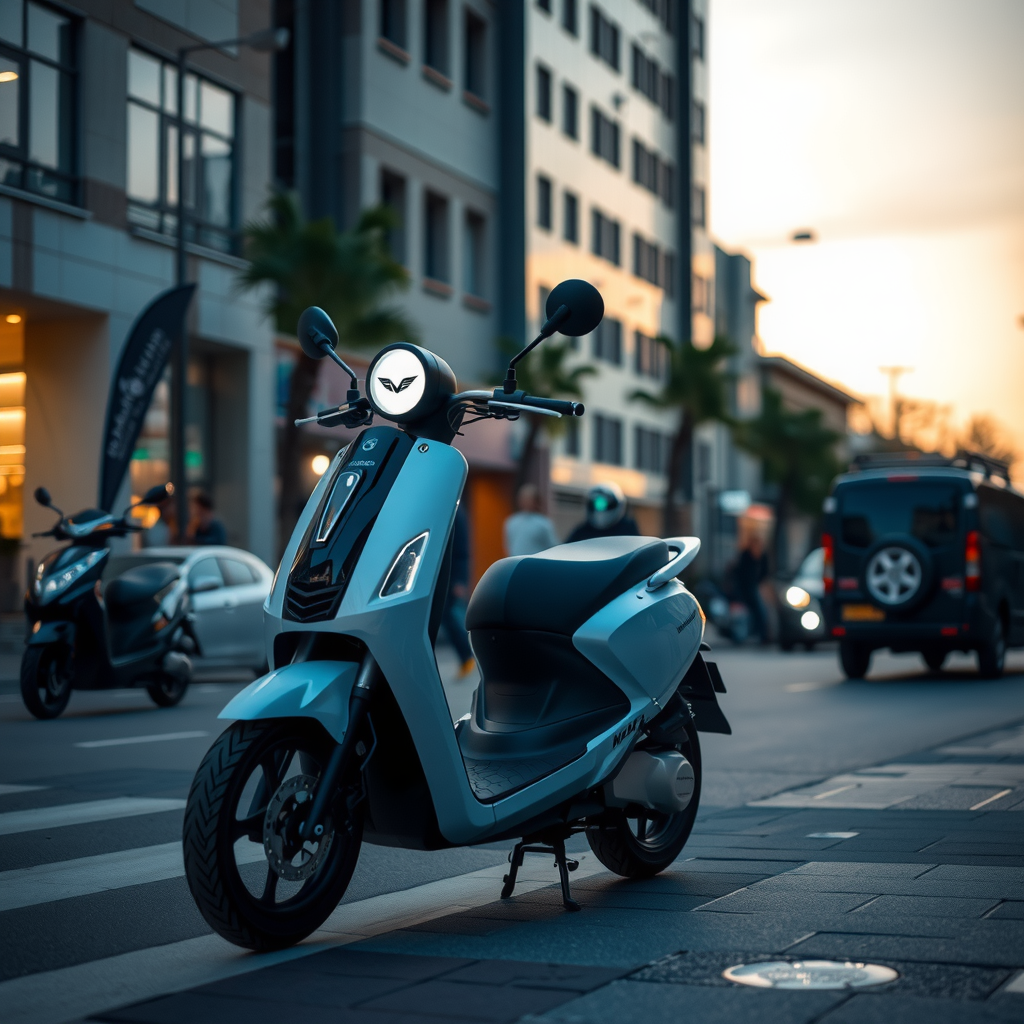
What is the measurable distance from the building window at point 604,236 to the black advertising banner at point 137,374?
27.2 m

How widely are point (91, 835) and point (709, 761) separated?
420 centimetres

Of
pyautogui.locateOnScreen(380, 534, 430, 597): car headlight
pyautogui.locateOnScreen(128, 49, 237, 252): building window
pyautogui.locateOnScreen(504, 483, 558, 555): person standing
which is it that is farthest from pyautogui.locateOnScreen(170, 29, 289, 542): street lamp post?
pyautogui.locateOnScreen(380, 534, 430, 597): car headlight

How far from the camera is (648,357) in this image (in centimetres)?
5319

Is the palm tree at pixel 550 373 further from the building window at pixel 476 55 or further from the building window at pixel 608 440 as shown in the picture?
the building window at pixel 608 440

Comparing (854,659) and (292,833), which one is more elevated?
(292,833)

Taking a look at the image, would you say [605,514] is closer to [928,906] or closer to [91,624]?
[91,624]

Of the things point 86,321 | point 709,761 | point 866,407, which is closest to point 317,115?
point 86,321

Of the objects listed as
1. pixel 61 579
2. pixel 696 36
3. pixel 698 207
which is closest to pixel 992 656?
pixel 61 579

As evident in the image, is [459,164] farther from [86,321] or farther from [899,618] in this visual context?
[899,618]

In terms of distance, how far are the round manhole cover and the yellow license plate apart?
47.2ft

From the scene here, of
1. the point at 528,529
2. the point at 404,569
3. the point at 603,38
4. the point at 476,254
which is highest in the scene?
the point at 603,38

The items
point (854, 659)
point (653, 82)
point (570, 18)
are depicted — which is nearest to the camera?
point (854, 659)

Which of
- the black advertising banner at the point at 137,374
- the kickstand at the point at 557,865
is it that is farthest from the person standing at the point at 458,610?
the kickstand at the point at 557,865

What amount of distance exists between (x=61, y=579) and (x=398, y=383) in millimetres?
7951
